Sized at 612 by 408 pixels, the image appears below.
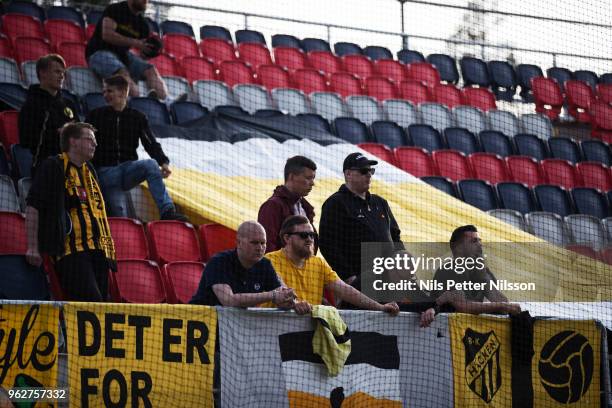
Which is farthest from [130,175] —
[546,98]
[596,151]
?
[546,98]

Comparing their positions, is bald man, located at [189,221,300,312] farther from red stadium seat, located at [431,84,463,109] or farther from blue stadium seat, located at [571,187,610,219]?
red stadium seat, located at [431,84,463,109]

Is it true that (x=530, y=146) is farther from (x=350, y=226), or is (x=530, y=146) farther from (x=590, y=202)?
(x=350, y=226)

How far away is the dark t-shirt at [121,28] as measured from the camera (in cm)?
1099

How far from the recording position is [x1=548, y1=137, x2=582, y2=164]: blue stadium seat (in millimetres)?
14477

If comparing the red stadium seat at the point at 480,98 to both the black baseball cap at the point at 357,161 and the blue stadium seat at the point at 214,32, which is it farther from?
the black baseball cap at the point at 357,161

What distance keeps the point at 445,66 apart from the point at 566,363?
32.7 feet

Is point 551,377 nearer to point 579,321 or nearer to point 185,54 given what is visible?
point 579,321

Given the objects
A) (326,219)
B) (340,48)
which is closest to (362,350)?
(326,219)

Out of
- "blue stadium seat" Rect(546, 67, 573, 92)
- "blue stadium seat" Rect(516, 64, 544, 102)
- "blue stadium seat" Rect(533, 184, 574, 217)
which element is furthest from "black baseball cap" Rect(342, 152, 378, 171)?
"blue stadium seat" Rect(546, 67, 573, 92)

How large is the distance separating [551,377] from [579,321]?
433 mm

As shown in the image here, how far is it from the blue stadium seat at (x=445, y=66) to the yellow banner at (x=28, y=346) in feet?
37.6

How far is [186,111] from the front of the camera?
11.6m

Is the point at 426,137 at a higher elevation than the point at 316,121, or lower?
higher

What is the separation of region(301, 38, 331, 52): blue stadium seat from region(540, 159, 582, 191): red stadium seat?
409 cm
